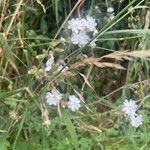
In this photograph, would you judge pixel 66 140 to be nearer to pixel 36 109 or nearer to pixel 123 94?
pixel 36 109

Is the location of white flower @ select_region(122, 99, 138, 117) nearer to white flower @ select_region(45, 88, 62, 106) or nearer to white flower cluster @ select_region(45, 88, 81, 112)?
white flower cluster @ select_region(45, 88, 81, 112)

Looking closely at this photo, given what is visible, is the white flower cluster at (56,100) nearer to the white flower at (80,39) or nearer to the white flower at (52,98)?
the white flower at (52,98)

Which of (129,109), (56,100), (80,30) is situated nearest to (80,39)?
(80,30)

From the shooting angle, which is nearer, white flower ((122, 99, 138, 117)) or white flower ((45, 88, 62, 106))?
white flower ((45, 88, 62, 106))

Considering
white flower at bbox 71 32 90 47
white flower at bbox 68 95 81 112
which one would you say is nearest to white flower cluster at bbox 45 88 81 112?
white flower at bbox 68 95 81 112

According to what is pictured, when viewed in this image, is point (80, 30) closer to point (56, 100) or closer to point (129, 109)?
point (56, 100)
